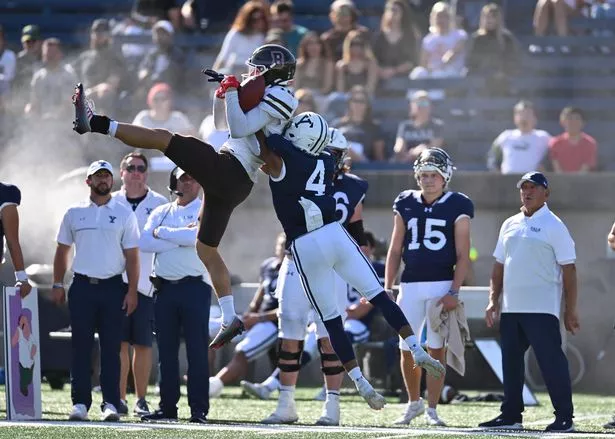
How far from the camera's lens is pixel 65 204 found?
15.2m

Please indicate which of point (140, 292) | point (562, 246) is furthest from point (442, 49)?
point (562, 246)

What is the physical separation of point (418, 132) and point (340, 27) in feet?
5.86

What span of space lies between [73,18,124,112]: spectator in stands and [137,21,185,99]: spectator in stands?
0.29 m

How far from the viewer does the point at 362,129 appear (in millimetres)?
15430

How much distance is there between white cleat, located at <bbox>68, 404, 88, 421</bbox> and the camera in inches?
376

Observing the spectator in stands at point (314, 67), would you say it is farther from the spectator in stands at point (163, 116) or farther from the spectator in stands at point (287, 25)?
the spectator in stands at point (163, 116)

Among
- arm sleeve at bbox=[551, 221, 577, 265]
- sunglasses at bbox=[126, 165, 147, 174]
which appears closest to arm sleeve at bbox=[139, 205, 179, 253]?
sunglasses at bbox=[126, 165, 147, 174]

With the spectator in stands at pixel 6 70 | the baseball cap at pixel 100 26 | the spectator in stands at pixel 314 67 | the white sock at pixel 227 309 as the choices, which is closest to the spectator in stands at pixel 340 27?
the spectator in stands at pixel 314 67

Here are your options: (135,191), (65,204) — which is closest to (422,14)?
(65,204)

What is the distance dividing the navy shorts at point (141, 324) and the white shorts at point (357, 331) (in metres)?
2.22

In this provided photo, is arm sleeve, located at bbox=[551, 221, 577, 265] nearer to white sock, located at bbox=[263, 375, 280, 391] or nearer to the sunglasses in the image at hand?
the sunglasses

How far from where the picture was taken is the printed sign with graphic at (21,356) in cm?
955

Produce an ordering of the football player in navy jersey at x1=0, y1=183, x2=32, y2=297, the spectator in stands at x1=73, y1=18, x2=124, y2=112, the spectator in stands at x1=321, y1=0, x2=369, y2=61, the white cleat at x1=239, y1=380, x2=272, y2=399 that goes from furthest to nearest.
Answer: the spectator in stands at x1=73, y1=18, x2=124, y2=112 → the spectator in stands at x1=321, y1=0, x2=369, y2=61 → the white cleat at x1=239, y1=380, x2=272, y2=399 → the football player in navy jersey at x1=0, y1=183, x2=32, y2=297

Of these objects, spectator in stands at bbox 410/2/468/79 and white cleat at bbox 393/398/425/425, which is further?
spectator in stands at bbox 410/2/468/79
